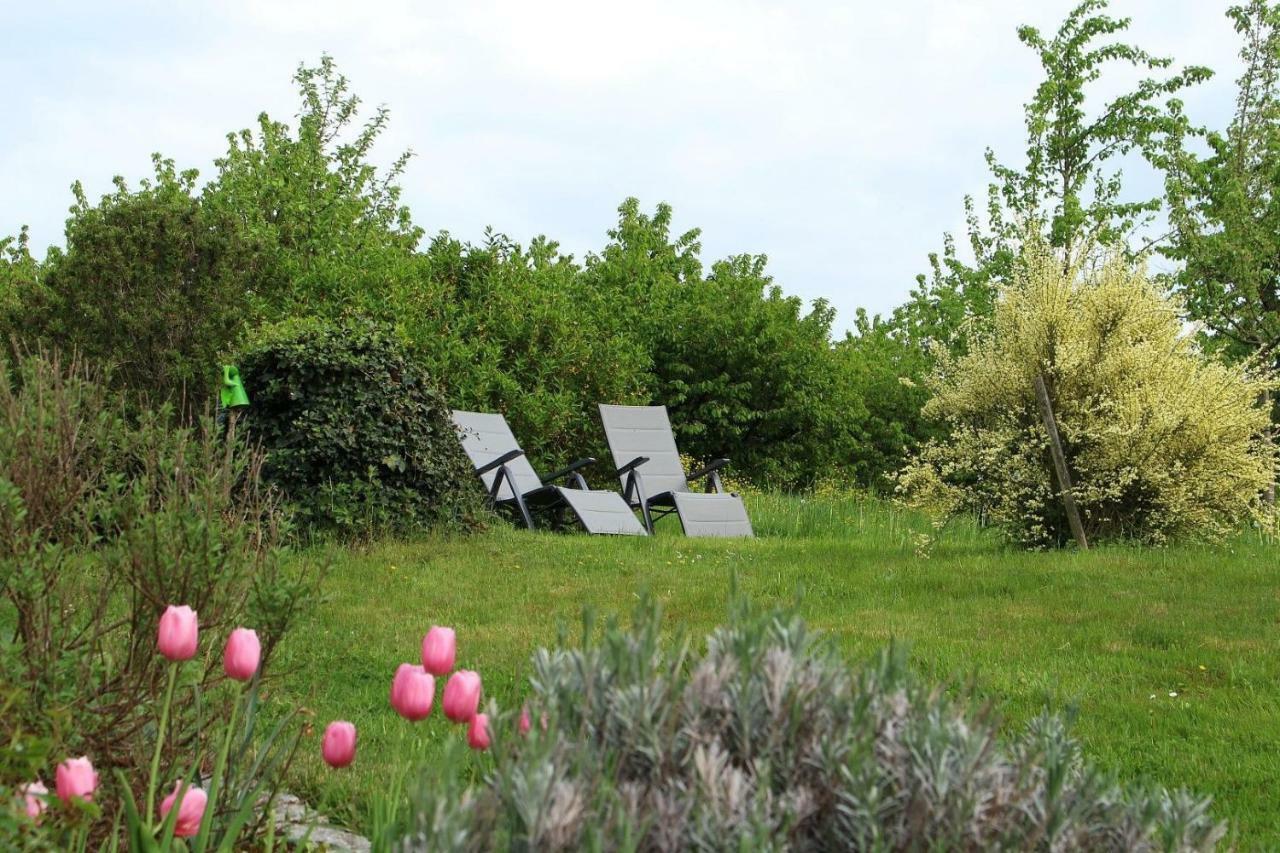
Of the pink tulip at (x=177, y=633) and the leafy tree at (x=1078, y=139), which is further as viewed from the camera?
the leafy tree at (x=1078, y=139)

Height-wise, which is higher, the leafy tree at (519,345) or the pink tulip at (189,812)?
the leafy tree at (519,345)

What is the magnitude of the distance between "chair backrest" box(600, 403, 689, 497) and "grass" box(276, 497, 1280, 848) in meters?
1.86

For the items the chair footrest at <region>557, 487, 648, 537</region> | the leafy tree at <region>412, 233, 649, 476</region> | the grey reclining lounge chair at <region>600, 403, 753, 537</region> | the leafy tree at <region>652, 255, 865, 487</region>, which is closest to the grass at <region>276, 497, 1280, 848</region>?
the chair footrest at <region>557, 487, 648, 537</region>

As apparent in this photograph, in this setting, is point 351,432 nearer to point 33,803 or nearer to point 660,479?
point 660,479

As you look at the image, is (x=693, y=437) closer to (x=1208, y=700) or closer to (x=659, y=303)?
(x=659, y=303)

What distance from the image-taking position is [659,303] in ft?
54.5

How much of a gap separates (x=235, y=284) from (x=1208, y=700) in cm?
1015

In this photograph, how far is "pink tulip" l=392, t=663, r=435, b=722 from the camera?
190cm

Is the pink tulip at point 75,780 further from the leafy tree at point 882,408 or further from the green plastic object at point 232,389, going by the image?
the leafy tree at point 882,408

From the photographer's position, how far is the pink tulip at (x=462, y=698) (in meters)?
1.87

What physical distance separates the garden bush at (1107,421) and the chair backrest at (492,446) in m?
3.63

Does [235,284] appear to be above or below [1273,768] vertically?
above

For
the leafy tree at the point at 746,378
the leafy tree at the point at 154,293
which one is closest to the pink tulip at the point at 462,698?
the leafy tree at the point at 154,293

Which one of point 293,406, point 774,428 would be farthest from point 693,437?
point 293,406
